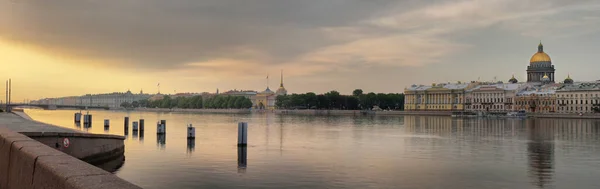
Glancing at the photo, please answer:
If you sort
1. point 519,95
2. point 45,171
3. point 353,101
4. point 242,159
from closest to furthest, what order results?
point 45,171, point 242,159, point 519,95, point 353,101

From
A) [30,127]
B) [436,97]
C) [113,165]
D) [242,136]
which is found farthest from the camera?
[436,97]

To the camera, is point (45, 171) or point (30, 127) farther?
point (30, 127)

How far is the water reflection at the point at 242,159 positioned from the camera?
77.0 feet

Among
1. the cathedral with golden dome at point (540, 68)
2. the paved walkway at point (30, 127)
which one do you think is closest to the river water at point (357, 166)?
the paved walkway at point (30, 127)

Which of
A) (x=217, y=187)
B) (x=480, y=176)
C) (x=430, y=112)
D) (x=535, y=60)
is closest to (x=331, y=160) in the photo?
(x=480, y=176)

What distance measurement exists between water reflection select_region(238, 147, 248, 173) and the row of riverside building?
112m

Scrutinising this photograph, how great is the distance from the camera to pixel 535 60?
6511 inches

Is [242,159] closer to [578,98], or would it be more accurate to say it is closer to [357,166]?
[357,166]

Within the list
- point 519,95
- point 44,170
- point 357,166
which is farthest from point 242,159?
point 519,95

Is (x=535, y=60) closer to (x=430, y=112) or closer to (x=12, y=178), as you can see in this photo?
(x=430, y=112)

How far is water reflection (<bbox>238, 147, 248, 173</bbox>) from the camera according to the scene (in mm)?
23473

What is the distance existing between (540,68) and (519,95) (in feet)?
77.0

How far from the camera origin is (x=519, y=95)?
144 m

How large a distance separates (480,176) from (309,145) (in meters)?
16.0
